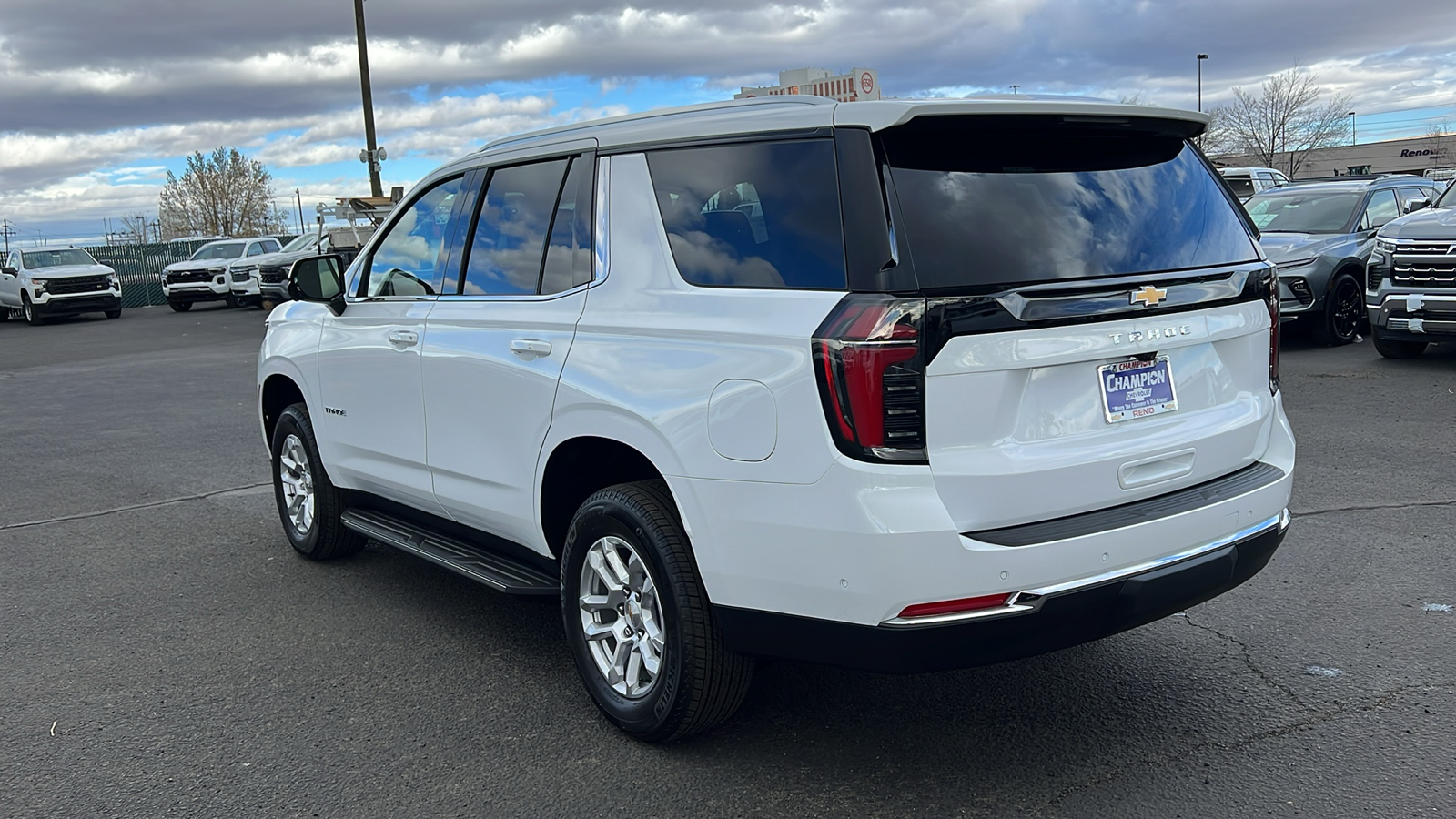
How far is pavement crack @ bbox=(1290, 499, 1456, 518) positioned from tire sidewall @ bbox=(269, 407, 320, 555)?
494 cm

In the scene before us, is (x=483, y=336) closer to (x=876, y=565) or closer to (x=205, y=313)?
(x=876, y=565)

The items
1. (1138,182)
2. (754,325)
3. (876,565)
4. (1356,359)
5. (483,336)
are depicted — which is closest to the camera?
(876,565)

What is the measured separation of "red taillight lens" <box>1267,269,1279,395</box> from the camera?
3.85m

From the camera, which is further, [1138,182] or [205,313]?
[205,313]

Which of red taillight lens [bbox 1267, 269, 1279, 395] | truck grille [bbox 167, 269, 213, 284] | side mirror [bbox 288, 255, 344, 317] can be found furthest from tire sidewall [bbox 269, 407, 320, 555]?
truck grille [bbox 167, 269, 213, 284]

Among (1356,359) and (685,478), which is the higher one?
(685,478)

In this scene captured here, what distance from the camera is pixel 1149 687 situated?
4.13m

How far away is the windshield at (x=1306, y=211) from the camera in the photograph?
44.5 feet

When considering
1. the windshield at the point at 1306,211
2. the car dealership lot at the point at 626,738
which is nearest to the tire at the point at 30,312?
the car dealership lot at the point at 626,738

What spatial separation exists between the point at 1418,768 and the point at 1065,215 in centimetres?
187

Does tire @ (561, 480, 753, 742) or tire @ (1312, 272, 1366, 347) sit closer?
tire @ (561, 480, 753, 742)

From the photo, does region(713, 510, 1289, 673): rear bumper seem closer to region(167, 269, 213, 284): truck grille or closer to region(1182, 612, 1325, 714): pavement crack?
region(1182, 612, 1325, 714): pavement crack

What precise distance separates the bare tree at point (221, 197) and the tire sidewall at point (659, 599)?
76.4 meters

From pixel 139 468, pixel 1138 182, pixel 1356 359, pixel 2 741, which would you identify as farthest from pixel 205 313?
pixel 1138 182
